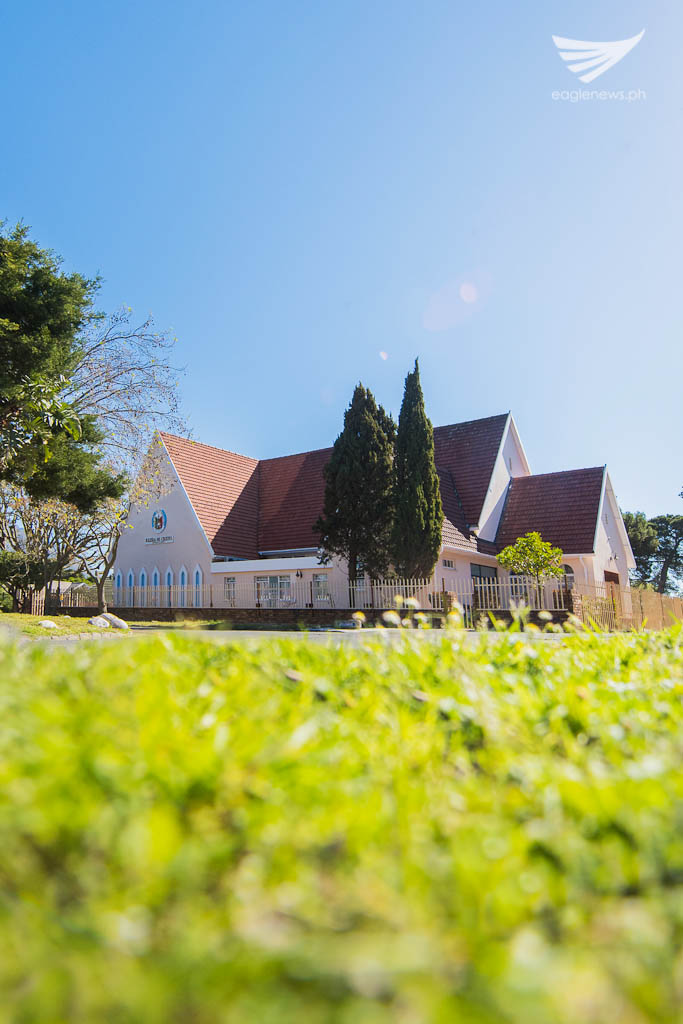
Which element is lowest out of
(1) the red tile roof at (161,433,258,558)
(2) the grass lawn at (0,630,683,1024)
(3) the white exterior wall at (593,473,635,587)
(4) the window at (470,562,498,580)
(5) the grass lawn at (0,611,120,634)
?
(5) the grass lawn at (0,611,120,634)

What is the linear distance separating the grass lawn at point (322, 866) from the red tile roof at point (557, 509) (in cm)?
2520

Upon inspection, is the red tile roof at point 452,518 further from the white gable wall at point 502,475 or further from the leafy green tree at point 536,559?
the leafy green tree at point 536,559

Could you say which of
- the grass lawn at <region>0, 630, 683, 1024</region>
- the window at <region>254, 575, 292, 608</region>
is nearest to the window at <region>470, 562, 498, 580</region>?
the window at <region>254, 575, 292, 608</region>

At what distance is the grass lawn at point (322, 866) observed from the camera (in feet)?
3.12

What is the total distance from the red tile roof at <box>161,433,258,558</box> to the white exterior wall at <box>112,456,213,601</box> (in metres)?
A: 0.52

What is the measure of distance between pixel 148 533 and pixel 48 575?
239 inches

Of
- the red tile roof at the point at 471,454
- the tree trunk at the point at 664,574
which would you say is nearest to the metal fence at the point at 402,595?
the red tile roof at the point at 471,454

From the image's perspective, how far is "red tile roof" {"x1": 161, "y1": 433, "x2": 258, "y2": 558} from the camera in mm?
28266

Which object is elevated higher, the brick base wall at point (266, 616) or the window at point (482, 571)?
the window at point (482, 571)

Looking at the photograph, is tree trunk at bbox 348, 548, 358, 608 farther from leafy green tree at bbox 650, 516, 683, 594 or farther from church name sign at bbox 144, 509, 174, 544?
leafy green tree at bbox 650, 516, 683, 594

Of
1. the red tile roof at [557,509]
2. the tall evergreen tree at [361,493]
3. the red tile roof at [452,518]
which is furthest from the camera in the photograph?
the red tile roof at [557,509]

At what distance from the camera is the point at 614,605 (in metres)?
23.3

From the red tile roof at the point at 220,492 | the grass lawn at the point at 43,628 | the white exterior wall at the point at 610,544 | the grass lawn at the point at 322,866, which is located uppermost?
the red tile roof at the point at 220,492

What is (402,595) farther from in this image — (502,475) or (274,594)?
(502,475)
